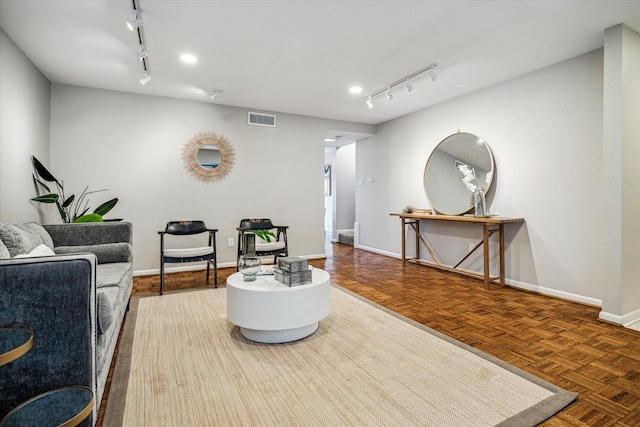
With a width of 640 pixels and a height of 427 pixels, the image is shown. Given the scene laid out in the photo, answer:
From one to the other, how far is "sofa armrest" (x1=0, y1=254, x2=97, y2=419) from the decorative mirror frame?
3.51m

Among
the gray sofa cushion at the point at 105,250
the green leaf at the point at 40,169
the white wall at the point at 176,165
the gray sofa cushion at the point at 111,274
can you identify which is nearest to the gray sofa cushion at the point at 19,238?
the gray sofa cushion at the point at 105,250

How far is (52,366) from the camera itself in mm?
1239

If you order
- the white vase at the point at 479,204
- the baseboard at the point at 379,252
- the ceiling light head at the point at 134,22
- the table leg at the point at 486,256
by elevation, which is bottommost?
the baseboard at the point at 379,252

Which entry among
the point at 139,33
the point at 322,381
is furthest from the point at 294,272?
the point at 139,33

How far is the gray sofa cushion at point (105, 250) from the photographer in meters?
2.77

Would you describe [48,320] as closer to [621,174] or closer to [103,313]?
[103,313]

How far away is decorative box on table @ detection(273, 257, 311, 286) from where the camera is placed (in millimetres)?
2254

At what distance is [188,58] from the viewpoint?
325cm

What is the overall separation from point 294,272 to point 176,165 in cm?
308

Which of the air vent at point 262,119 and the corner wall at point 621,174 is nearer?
the corner wall at point 621,174

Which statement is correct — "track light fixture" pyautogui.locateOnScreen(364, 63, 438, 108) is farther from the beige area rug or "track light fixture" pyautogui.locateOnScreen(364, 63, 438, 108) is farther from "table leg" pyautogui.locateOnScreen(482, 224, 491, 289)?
the beige area rug

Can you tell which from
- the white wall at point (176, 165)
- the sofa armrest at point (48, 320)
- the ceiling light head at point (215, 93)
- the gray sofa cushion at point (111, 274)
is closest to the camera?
the sofa armrest at point (48, 320)

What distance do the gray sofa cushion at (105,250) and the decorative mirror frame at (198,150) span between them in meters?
1.88

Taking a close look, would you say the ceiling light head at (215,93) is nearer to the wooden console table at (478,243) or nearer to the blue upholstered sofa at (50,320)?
the wooden console table at (478,243)
